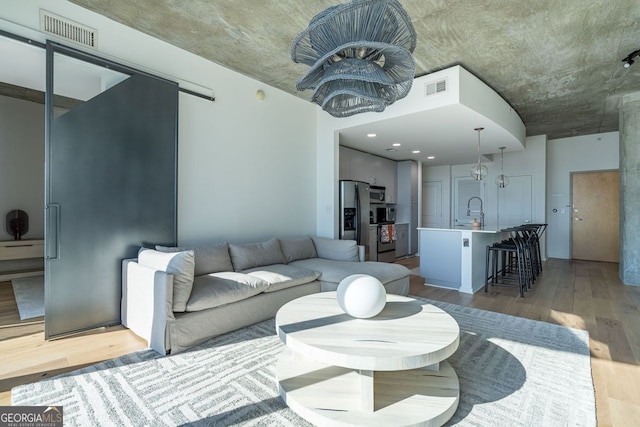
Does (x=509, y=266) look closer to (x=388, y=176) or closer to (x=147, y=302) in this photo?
(x=388, y=176)

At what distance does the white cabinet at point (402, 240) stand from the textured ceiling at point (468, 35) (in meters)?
3.59

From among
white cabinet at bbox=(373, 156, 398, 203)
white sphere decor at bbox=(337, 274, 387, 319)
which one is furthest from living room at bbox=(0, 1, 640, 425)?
white cabinet at bbox=(373, 156, 398, 203)

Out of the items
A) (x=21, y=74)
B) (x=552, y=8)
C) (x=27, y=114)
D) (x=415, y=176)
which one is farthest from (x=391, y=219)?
(x=27, y=114)

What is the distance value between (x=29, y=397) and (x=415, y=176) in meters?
7.49

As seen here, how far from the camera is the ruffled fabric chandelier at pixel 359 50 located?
63.2 inches

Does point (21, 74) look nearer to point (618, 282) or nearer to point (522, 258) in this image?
point (522, 258)

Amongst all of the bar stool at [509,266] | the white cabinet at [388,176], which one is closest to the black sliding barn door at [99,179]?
the bar stool at [509,266]

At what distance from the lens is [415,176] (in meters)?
7.68

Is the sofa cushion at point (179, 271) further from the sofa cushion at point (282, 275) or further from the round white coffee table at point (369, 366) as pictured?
the round white coffee table at point (369, 366)

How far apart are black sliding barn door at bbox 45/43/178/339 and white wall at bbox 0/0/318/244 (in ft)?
0.67

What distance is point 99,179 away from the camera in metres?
2.83

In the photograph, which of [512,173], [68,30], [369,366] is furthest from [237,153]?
[512,173]

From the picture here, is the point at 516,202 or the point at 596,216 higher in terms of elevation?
the point at 516,202

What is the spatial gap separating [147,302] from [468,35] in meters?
3.94
